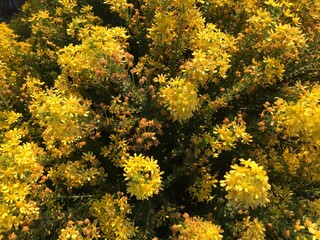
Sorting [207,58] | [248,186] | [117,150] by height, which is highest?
[207,58]

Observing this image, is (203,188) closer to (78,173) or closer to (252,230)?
(252,230)

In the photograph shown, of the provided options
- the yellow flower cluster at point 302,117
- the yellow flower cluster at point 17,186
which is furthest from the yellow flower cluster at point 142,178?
the yellow flower cluster at point 302,117

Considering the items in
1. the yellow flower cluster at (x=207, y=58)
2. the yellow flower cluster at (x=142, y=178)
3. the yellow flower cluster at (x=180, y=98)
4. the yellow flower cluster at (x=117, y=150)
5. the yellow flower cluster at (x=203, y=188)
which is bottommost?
the yellow flower cluster at (x=203, y=188)

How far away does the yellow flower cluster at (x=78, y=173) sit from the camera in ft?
7.79

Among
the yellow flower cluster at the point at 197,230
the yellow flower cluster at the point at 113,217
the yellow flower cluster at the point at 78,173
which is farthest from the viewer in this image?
the yellow flower cluster at the point at 78,173

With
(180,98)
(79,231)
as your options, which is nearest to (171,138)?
(180,98)

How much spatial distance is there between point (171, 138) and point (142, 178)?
685 millimetres

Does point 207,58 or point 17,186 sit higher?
point 207,58

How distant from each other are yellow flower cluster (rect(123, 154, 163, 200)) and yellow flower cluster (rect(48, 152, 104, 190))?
0.39 meters

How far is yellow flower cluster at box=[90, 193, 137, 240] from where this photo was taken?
2.19 m

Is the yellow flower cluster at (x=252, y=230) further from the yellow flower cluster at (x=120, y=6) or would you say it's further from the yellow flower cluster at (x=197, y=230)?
the yellow flower cluster at (x=120, y=6)

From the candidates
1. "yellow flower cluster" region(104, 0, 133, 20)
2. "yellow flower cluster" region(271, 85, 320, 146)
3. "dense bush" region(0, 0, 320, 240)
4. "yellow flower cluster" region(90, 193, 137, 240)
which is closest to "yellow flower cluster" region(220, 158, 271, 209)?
"dense bush" region(0, 0, 320, 240)

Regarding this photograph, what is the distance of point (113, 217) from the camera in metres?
2.25

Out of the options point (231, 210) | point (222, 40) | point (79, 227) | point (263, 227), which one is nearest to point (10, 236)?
point (79, 227)
